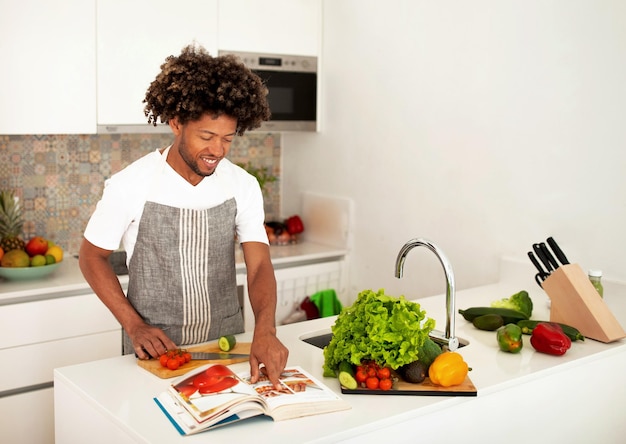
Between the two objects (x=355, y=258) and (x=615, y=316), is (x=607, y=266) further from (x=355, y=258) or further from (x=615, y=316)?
(x=355, y=258)

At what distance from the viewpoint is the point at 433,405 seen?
177 cm

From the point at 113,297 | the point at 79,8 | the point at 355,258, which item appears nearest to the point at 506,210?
the point at 355,258

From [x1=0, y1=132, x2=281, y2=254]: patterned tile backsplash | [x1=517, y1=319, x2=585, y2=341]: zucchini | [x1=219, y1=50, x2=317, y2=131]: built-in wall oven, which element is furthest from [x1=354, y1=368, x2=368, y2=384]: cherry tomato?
[x1=0, y1=132, x2=281, y2=254]: patterned tile backsplash

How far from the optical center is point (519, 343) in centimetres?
214

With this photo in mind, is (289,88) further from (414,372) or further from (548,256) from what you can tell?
(414,372)

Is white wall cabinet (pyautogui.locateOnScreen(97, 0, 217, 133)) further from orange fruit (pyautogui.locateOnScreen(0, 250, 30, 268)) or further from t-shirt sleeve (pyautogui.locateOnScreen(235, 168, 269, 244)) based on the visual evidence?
t-shirt sleeve (pyautogui.locateOnScreen(235, 168, 269, 244))

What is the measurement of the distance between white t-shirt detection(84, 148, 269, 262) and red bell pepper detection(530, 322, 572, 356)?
0.86m

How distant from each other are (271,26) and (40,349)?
183 centimetres

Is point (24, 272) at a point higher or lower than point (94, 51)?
lower

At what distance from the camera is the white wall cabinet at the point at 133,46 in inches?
125

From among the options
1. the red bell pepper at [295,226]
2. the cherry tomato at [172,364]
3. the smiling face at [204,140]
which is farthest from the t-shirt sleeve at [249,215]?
the red bell pepper at [295,226]

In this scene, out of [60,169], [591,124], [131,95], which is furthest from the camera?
[60,169]

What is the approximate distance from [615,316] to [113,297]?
1.65 m

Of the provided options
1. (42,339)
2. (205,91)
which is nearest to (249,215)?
(205,91)
